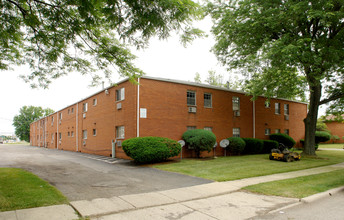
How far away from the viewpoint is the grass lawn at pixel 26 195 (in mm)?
5494

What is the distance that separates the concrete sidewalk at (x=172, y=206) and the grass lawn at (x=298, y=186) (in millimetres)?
540

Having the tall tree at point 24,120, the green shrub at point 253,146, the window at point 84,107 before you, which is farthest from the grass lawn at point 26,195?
the tall tree at point 24,120

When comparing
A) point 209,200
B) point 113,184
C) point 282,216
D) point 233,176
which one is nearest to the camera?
point 282,216

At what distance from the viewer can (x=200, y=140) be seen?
53.2ft

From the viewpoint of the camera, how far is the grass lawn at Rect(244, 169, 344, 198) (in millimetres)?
7320

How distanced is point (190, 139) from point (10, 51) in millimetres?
11626

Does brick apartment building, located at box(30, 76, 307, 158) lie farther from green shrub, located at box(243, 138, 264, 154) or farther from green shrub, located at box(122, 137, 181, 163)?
green shrub, located at box(122, 137, 181, 163)

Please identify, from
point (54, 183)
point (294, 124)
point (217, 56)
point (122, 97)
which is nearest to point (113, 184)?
point (54, 183)

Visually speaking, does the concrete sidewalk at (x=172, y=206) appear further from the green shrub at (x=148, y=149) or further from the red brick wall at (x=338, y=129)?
the red brick wall at (x=338, y=129)

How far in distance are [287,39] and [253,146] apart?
32.2 feet

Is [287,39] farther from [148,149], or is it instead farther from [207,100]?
[148,149]

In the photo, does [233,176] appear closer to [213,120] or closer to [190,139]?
[190,139]

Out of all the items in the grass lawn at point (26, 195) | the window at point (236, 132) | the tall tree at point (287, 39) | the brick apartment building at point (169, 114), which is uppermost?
the tall tree at point (287, 39)

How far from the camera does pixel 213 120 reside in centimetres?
1972
